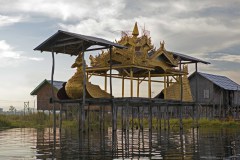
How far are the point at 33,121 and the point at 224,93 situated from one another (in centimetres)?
2257

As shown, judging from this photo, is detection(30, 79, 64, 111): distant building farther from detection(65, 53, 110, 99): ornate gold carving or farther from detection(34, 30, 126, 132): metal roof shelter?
detection(65, 53, 110, 99): ornate gold carving

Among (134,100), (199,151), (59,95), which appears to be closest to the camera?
(199,151)

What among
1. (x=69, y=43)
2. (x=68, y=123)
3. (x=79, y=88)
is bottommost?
(x=68, y=123)

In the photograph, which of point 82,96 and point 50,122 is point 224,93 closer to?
point 50,122

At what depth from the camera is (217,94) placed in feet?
171

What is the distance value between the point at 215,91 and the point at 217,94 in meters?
0.43

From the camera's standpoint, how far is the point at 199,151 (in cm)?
1636

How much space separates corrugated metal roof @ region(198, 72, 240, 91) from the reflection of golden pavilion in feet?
59.2

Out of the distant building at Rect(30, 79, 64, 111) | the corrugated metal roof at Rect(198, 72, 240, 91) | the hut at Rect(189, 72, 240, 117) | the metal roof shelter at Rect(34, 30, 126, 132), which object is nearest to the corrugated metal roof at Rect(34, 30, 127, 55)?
the metal roof shelter at Rect(34, 30, 126, 132)

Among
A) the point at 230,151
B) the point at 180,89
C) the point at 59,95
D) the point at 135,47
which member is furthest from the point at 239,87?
the point at 230,151

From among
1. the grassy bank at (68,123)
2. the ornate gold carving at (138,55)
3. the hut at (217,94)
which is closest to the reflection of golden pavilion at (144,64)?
the ornate gold carving at (138,55)

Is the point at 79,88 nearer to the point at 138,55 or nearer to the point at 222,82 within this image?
the point at 138,55

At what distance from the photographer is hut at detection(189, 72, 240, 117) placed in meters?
51.8

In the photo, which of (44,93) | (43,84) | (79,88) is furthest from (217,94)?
(79,88)
